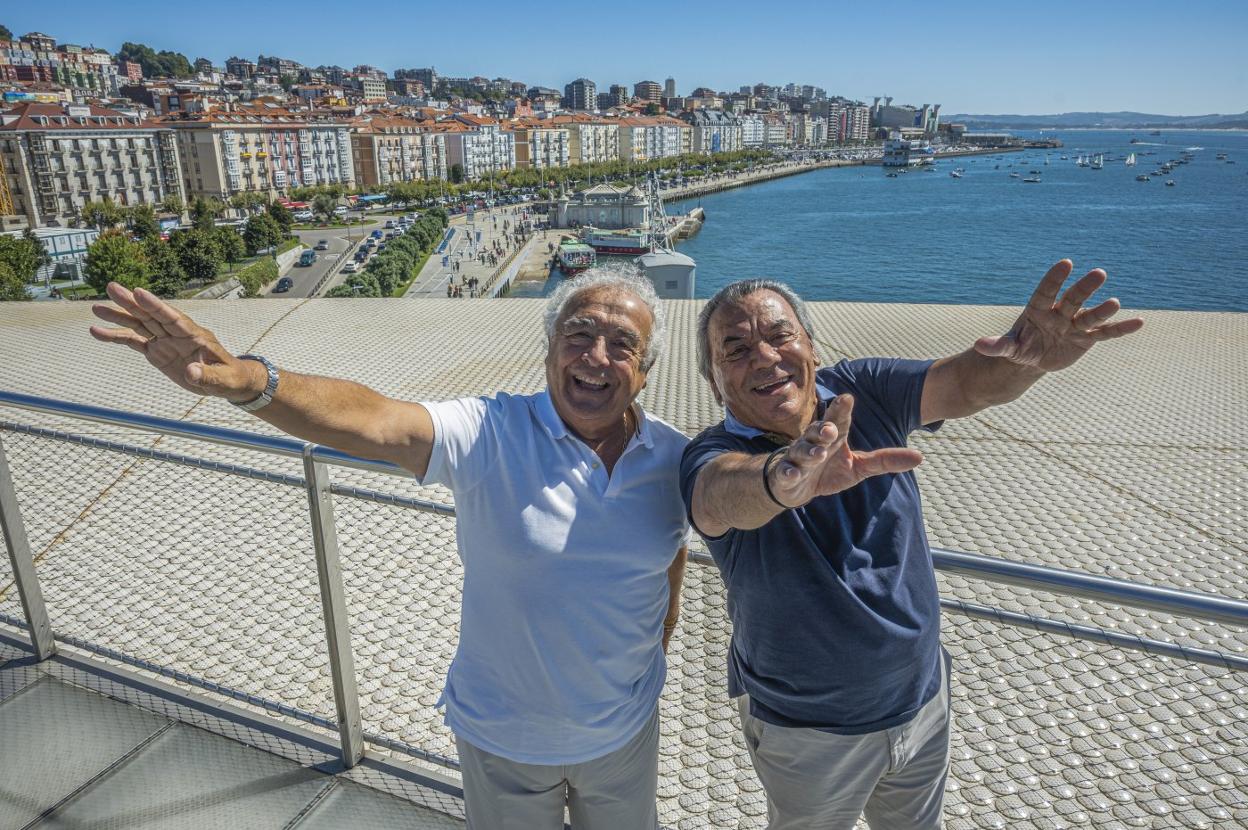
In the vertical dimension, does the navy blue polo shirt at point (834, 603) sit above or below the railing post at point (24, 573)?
above

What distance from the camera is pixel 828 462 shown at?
0.78 metres

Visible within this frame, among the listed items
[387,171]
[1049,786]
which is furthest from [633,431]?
[387,171]

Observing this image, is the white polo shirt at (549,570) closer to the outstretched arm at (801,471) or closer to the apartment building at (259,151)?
the outstretched arm at (801,471)

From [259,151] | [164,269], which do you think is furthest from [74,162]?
[164,269]

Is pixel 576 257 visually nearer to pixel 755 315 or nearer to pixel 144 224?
pixel 144 224

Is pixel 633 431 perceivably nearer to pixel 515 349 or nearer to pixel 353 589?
pixel 353 589

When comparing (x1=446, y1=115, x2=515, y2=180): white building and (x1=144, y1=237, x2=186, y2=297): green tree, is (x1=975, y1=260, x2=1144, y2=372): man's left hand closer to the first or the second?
(x1=144, y1=237, x2=186, y2=297): green tree

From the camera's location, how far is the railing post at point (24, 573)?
1656 mm

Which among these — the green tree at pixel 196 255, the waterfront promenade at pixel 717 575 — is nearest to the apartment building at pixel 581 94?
the green tree at pixel 196 255

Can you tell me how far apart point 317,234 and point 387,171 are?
2116cm

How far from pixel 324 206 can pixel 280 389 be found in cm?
5014

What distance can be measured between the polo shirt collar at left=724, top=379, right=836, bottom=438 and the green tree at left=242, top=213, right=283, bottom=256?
1469 inches

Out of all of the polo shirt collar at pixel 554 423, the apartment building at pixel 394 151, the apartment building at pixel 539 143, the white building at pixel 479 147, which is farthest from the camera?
the apartment building at pixel 539 143

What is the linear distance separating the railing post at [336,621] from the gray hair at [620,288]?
18.5 inches
